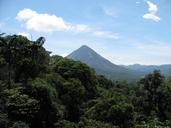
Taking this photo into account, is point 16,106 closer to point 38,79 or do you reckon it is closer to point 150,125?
point 38,79

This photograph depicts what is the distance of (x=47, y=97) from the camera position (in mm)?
36281

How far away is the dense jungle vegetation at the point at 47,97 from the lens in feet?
108

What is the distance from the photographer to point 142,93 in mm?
48406

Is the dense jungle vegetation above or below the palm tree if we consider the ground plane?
below

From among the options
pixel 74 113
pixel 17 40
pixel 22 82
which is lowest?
pixel 74 113

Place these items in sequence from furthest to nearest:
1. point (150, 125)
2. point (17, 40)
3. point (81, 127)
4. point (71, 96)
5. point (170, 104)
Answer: point (170, 104), point (71, 96), point (17, 40), point (81, 127), point (150, 125)

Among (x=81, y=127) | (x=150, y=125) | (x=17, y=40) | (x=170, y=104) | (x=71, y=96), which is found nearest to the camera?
(x=150, y=125)

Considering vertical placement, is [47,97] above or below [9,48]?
below

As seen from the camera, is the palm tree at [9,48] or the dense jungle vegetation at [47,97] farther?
the palm tree at [9,48]

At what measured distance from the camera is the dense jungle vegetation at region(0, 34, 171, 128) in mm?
32938

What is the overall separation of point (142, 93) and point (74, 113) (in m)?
8.55

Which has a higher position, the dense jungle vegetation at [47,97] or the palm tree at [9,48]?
the palm tree at [9,48]

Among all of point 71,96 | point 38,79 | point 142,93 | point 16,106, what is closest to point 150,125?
point 16,106

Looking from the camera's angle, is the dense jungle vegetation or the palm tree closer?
the dense jungle vegetation
